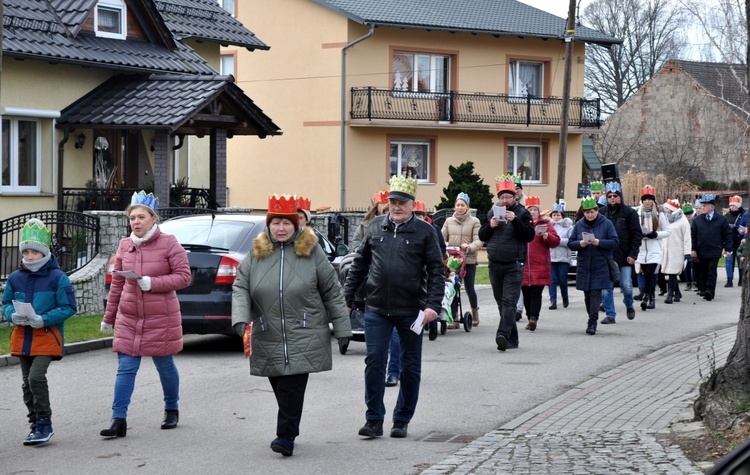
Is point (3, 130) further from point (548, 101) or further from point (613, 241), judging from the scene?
point (548, 101)

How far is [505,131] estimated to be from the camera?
134 feet

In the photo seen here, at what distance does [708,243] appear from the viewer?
21500mm

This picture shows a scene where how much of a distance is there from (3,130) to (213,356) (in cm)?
1067

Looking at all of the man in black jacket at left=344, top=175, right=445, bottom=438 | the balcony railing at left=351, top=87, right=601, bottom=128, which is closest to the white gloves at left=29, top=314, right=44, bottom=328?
the man in black jacket at left=344, top=175, right=445, bottom=438

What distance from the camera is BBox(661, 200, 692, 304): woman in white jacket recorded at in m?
20.7

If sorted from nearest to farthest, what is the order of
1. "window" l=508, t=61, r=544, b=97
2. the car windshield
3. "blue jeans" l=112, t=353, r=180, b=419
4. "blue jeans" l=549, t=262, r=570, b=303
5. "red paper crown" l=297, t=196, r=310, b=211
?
1. "red paper crown" l=297, t=196, r=310, b=211
2. "blue jeans" l=112, t=353, r=180, b=419
3. the car windshield
4. "blue jeans" l=549, t=262, r=570, b=303
5. "window" l=508, t=61, r=544, b=97

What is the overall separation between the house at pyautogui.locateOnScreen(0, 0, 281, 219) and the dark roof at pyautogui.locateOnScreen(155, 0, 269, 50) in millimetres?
1467

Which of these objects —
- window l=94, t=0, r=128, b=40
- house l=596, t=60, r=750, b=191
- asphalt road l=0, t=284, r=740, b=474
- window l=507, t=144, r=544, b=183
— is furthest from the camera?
house l=596, t=60, r=750, b=191

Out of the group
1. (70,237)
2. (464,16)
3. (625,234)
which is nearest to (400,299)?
(625,234)

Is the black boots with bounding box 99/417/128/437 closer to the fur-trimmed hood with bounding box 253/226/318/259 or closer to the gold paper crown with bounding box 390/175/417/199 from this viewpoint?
the fur-trimmed hood with bounding box 253/226/318/259

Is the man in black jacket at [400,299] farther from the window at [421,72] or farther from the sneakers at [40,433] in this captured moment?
the window at [421,72]

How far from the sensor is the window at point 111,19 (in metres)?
24.4

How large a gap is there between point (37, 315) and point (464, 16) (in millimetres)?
33034

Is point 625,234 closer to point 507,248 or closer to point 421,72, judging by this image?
point 507,248
